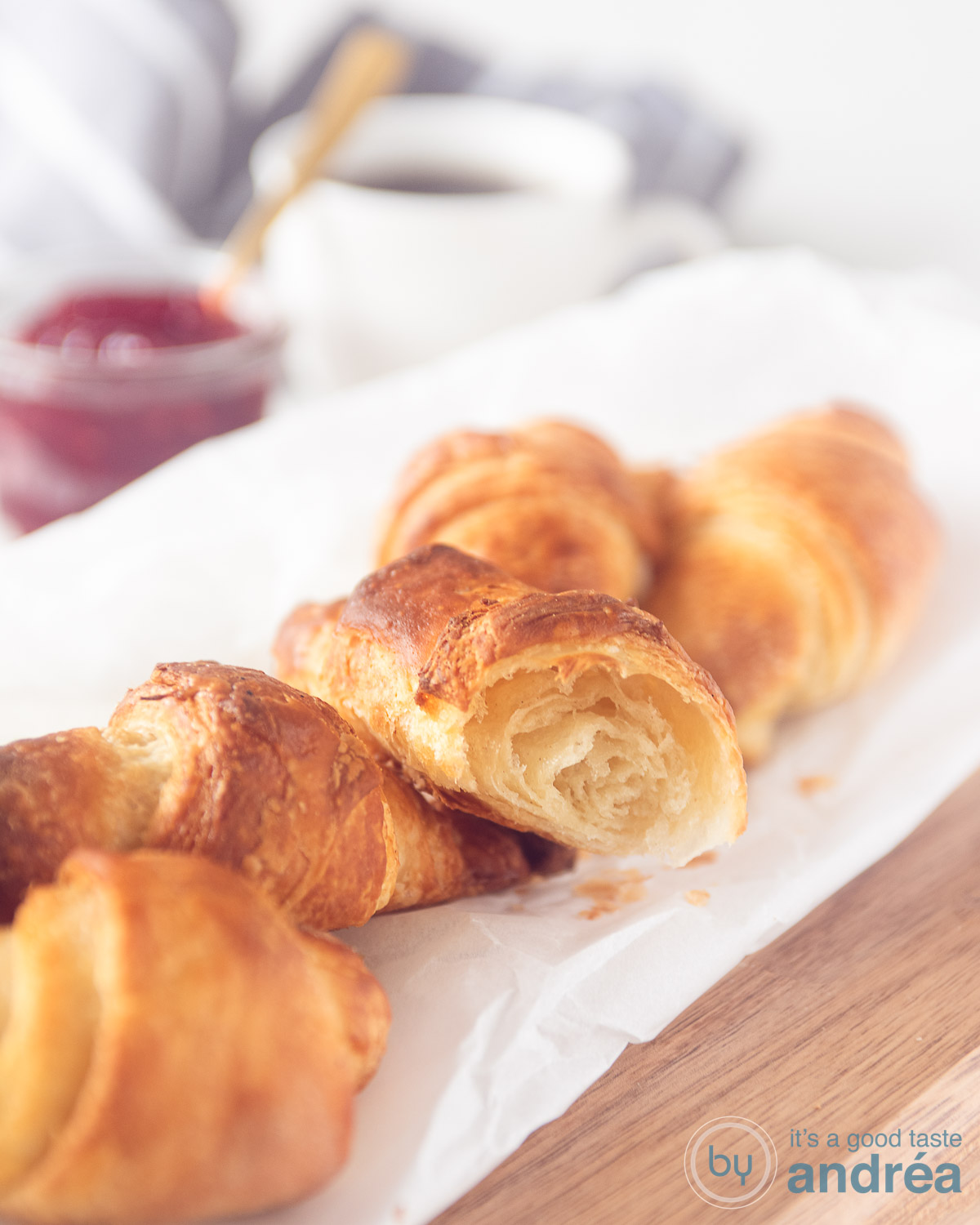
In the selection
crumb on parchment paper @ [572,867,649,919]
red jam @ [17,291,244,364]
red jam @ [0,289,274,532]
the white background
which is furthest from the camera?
the white background

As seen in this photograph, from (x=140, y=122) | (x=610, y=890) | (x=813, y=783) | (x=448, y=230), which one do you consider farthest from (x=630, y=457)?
(x=140, y=122)

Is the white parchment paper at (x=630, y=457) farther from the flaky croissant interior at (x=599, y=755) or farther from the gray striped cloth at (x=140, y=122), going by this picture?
the gray striped cloth at (x=140, y=122)

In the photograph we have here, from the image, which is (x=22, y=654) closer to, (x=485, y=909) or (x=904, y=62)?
(x=485, y=909)

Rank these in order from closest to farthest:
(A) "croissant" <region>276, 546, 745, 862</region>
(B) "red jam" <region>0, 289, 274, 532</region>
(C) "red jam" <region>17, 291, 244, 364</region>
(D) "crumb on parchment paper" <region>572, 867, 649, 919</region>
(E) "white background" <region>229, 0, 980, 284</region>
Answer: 1. (A) "croissant" <region>276, 546, 745, 862</region>
2. (D) "crumb on parchment paper" <region>572, 867, 649, 919</region>
3. (B) "red jam" <region>0, 289, 274, 532</region>
4. (C) "red jam" <region>17, 291, 244, 364</region>
5. (E) "white background" <region>229, 0, 980, 284</region>

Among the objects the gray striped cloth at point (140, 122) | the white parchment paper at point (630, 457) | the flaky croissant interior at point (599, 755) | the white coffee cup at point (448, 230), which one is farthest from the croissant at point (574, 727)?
the gray striped cloth at point (140, 122)

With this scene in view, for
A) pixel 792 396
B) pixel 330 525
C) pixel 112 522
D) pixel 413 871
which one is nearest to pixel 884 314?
pixel 792 396

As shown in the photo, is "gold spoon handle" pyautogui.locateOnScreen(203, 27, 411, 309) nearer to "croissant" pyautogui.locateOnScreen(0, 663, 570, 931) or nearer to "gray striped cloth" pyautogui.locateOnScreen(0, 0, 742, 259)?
"gray striped cloth" pyautogui.locateOnScreen(0, 0, 742, 259)
